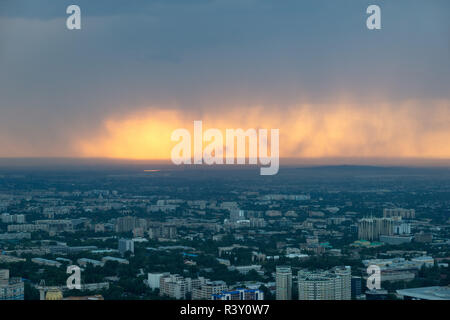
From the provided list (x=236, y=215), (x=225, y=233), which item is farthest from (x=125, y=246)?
(x=236, y=215)

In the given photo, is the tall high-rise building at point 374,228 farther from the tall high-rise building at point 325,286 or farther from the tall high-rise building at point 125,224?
the tall high-rise building at point 325,286

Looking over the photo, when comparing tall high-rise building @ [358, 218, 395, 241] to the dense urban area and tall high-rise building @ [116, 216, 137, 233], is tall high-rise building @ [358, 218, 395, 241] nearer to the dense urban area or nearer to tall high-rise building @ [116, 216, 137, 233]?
the dense urban area

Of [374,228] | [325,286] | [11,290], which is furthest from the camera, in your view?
[374,228]

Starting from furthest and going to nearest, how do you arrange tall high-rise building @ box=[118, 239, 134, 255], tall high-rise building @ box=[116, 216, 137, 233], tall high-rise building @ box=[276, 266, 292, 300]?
1. tall high-rise building @ box=[116, 216, 137, 233]
2. tall high-rise building @ box=[118, 239, 134, 255]
3. tall high-rise building @ box=[276, 266, 292, 300]

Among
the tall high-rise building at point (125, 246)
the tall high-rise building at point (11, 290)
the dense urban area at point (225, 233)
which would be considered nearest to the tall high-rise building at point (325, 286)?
the dense urban area at point (225, 233)

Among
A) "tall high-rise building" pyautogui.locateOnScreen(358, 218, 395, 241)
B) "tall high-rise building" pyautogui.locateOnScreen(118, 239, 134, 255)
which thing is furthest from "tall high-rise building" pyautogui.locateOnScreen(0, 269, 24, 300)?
"tall high-rise building" pyautogui.locateOnScreen(358, 218, 395, 241)

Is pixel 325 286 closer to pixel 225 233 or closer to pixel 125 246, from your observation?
pixel 125 246
